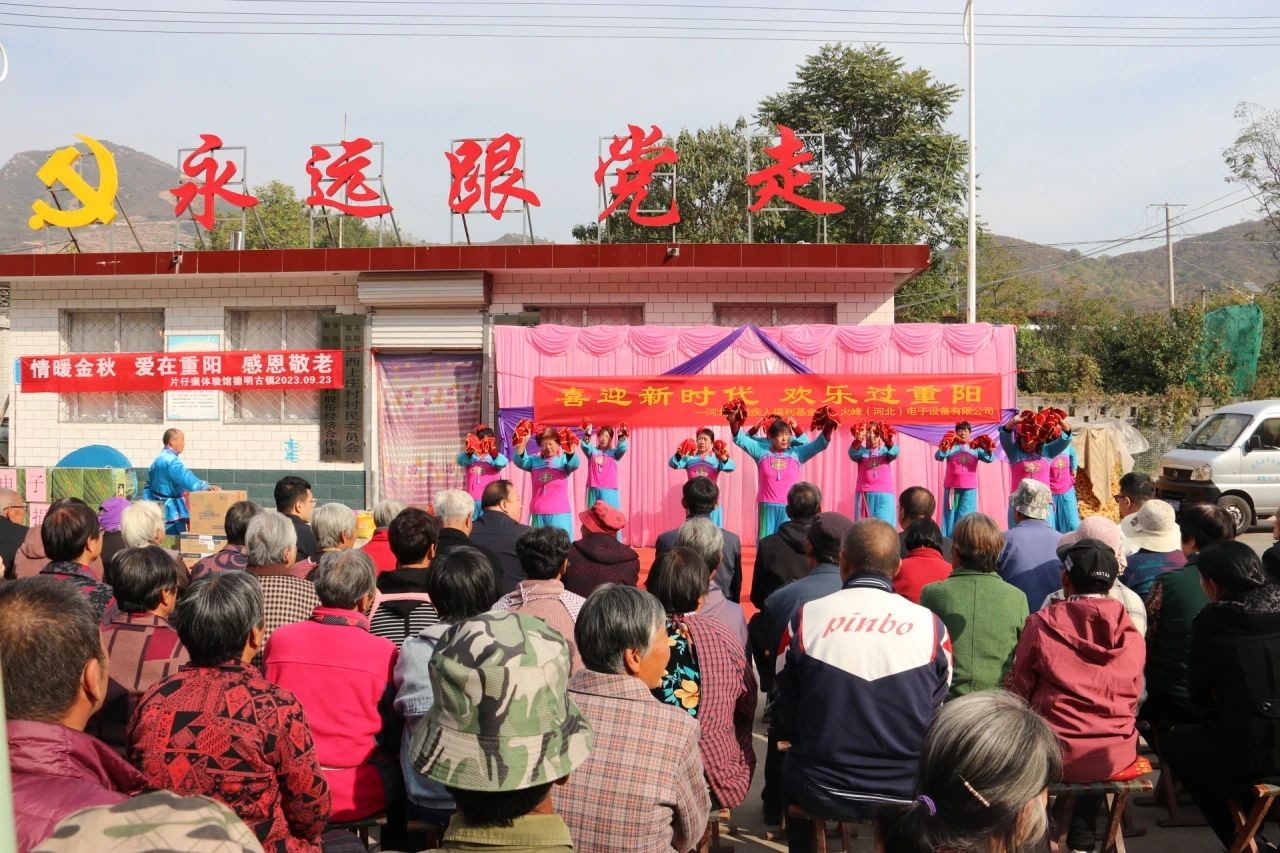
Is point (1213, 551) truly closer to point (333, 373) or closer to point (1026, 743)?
point (1026, 743)

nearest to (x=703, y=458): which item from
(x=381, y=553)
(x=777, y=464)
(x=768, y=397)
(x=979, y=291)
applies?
(x=777, y=464)

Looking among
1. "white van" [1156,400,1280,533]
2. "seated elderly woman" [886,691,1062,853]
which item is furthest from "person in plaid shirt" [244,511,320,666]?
"white van" [1156,400,1280,533]

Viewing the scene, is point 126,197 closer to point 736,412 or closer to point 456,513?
point 736,412

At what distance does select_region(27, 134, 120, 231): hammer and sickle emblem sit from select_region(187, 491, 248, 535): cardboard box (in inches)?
209

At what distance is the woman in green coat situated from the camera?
12.2ft

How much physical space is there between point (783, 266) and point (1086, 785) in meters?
8.69

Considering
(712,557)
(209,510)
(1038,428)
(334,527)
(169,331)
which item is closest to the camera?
(712,557)

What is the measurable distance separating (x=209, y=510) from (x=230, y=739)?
689 cm

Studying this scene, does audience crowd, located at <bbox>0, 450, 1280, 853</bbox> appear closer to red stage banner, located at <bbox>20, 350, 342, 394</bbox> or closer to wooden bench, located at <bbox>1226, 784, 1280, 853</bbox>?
wooden bench, located at <bbox>1226, 784, 1280, 853</bbox>

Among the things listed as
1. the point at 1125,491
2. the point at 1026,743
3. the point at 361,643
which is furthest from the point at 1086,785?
the point at 1125,491

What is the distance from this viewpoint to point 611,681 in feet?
8.03

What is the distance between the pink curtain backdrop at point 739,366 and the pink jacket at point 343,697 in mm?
8335

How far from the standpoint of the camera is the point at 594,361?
11.4 m

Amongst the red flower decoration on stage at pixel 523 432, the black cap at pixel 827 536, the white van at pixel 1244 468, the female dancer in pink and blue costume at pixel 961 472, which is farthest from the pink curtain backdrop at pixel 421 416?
the white van at pixel 1244 468
